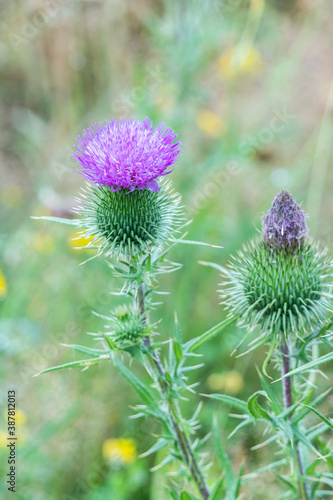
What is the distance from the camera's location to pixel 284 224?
2.27 meters

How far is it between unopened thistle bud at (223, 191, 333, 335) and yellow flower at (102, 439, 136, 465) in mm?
1768

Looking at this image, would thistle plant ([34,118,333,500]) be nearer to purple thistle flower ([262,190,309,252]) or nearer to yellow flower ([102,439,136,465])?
purple thistle flower ([262,190,309,252])

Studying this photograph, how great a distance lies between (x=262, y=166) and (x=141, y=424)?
3.26 meters

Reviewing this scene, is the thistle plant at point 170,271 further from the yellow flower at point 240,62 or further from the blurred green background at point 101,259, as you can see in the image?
the yellow flower at point 240,62

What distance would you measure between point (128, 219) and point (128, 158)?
0.88 ft

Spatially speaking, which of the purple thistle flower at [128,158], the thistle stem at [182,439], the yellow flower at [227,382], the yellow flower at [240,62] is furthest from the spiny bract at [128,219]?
the yellow flower at [240,62]

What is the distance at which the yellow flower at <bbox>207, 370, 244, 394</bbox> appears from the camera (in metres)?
4.21

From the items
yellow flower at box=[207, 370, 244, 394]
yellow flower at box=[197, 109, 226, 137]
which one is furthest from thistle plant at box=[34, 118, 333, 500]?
yellow flower at box=[197, 109, 226, 137]

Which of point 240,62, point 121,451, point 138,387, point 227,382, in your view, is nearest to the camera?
point 138,387

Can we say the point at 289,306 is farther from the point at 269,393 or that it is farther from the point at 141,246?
the point at 141,246

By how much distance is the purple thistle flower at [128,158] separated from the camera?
2.14 metres

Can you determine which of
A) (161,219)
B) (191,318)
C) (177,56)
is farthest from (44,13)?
(161,219)

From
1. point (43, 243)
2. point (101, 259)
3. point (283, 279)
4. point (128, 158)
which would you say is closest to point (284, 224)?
point (283, 279)

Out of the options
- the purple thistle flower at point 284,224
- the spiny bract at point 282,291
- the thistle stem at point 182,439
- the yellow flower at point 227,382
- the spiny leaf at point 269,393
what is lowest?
the thistle stem at point 182,439
